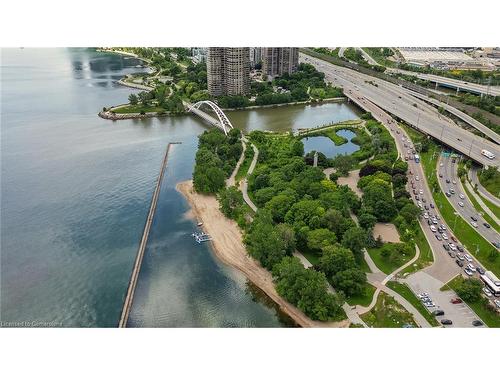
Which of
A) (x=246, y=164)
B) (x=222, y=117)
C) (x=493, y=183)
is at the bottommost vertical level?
(x=246, y=164)

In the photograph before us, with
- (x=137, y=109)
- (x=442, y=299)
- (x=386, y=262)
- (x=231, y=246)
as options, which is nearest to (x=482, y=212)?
(x=386, y=262)

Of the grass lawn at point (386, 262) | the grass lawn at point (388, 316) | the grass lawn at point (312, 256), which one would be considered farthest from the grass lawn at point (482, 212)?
the grass lawn at point (312, 256)

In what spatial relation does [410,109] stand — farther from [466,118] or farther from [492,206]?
[492,206]

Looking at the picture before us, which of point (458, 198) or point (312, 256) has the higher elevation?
point (458, 198)

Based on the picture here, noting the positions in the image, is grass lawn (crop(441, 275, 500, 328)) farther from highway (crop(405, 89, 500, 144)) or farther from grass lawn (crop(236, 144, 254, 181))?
highway (crop(405, 89, 500, 144))

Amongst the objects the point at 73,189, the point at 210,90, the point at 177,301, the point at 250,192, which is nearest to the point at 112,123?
the point at 210,90

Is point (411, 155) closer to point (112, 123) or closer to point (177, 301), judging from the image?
point (177, 301)

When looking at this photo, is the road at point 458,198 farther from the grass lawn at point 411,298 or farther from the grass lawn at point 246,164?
the grass lawn at point 246,164
